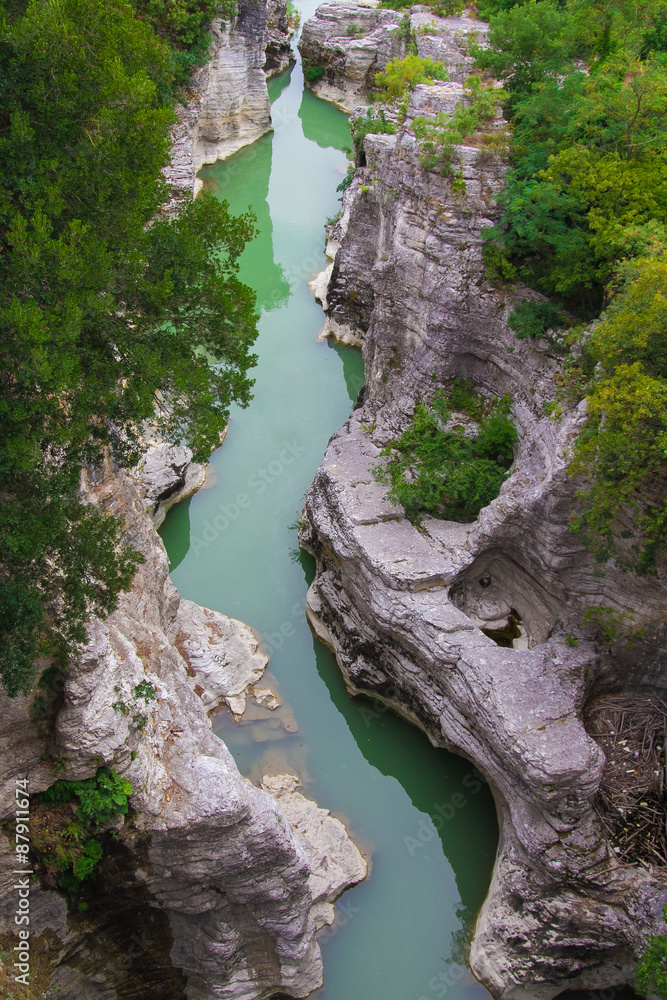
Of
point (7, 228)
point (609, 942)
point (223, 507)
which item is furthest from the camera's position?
point (223, 507)

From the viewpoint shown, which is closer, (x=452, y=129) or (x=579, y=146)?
(x=579, y=146)

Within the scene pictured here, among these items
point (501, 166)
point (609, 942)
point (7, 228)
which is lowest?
point (609, 942)

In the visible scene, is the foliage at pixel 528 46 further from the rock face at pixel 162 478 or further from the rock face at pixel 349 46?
the rock face at pixel 349 46

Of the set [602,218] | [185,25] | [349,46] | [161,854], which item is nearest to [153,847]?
[161,854]

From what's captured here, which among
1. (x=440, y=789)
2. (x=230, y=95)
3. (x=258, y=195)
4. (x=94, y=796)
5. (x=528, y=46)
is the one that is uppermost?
(x=230, y=95)

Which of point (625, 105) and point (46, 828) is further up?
point (625, 105)

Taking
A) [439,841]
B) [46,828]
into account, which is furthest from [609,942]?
[46,828]

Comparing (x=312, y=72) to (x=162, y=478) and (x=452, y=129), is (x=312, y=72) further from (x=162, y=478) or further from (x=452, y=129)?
(x=162, y=478)

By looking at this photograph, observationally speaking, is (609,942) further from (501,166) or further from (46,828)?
(501,166)
